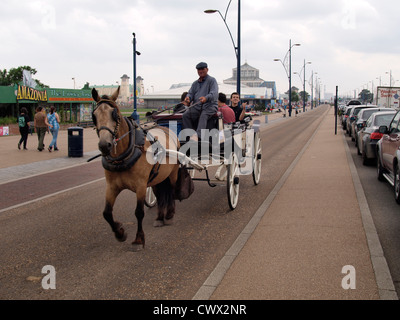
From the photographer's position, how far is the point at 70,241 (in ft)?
20.7

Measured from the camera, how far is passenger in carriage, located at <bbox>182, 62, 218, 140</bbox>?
25.6ft

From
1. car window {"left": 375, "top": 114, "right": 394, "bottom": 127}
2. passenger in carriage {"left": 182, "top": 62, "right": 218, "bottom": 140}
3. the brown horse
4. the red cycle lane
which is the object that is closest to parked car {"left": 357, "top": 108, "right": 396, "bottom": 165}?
car window {"left": 375, "top": 114, "right": 394, "bottom": 127}

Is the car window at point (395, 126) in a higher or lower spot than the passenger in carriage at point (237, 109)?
lower

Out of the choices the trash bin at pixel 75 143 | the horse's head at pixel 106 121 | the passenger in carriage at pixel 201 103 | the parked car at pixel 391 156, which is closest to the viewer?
the horse's head at pixel 106 121

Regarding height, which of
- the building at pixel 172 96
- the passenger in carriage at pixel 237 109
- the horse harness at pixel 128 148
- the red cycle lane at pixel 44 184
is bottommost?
the red cycle lane at pixel 44 184

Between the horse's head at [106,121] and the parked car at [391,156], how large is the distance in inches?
236

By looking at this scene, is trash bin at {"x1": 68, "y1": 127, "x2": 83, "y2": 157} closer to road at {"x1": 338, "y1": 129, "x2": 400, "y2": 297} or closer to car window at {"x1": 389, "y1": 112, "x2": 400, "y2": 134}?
road at {"x1": 338, "y1": 129, "x2": 400, "y2": 297}

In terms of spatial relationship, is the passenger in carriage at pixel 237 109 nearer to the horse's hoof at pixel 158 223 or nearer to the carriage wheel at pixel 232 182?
the carriage wheel at pixel 232 182

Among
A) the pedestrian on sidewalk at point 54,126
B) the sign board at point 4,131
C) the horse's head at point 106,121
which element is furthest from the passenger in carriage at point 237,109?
the sign board at point 4,131

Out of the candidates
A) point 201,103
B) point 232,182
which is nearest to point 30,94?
point 201,103

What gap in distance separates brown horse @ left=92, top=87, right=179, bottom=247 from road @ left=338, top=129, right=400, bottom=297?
10.7 ft

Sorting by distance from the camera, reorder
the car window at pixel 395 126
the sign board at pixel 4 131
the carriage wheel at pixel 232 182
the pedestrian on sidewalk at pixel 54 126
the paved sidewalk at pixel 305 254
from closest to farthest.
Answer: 1. the paved sidewalk at pixel 305 254
2. the carriage wheel at pixel 232 182
3. the car window at pixel 395 126
4. the pedestrian on sidewalk at pixel 54 126
5. the sign board at pixel 4 131

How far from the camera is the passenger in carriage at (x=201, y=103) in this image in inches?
307
